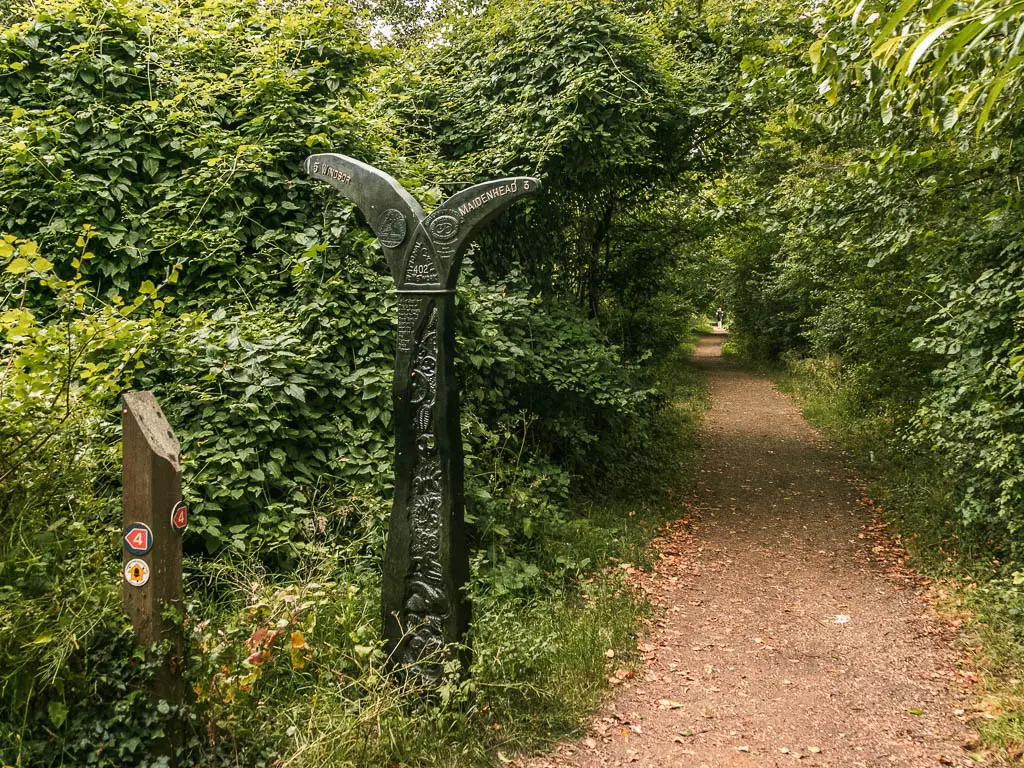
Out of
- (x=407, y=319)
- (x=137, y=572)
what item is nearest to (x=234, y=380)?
(x=407, y=319)

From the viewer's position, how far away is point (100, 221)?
669 centimetres

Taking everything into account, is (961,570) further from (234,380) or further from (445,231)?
(234,380)

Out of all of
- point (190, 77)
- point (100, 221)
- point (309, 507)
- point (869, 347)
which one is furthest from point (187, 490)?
point (869, 347)

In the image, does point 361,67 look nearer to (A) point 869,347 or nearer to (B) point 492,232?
(B) point 492,232

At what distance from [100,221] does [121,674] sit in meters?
4.86

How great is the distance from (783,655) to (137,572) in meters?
4.90

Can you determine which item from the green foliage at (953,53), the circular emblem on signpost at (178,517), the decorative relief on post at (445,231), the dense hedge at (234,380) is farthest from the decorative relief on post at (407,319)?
the green foliage at (953,53)

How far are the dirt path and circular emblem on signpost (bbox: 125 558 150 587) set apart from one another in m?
2.42

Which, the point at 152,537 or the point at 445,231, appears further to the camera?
the point at 445,231

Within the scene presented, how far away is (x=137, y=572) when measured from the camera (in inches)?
126

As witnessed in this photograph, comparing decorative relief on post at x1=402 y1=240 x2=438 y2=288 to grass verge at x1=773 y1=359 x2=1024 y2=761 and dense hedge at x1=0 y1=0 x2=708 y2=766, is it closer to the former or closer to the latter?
dense hedge at x1=0 y1=0 x2=708 y2=766

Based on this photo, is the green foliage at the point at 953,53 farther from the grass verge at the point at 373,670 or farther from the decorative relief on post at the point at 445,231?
the grass verge at the point at 373,670

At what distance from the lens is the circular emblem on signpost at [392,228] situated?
14.6 ft

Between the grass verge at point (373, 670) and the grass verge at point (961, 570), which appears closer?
the grass verge at point (373, 670)
